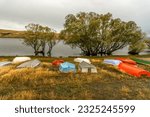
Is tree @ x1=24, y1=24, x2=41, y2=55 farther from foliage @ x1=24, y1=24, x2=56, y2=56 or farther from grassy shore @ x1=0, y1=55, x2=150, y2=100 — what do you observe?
grassy shore @ x1=0, y1=55, x2=150, y2=100

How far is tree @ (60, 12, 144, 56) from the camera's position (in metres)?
49.0

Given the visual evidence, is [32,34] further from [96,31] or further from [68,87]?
[68,87]

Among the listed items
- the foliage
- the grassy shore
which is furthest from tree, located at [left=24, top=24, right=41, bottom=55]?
the grassy shore

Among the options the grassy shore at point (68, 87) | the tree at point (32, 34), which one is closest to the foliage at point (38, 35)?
the tree at point (32, 34)

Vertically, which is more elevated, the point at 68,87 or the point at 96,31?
the point at 96,31

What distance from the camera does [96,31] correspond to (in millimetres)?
50125

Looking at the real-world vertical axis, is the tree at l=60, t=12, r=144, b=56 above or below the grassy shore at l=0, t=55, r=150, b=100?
above

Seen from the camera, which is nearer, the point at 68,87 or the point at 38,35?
the point at 68,87

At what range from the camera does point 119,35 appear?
52.8 meters

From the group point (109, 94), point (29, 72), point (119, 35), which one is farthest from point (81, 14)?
point (109, 94)

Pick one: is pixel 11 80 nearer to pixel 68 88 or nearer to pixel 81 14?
pixel 68 88

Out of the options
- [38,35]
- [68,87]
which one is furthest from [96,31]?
[68,87]

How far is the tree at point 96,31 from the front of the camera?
161 feet

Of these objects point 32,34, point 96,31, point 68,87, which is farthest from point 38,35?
point 68,87
